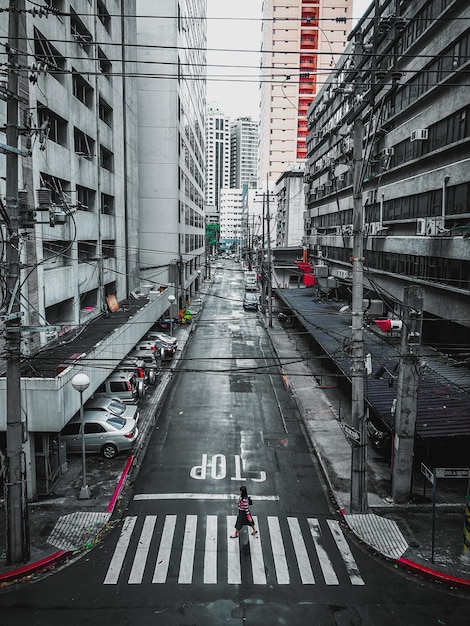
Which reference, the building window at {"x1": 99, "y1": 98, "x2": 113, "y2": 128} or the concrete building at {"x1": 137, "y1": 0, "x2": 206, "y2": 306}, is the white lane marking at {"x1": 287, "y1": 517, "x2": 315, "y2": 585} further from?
the concrete building at {"x1": 137, "y1": 0, "x2": 206, "y2": 306}

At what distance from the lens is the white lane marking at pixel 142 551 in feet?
40.5

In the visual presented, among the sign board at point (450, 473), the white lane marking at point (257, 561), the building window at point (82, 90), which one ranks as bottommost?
the white lane marking at point (257, 561)

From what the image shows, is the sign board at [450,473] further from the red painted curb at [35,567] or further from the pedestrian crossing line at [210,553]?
the red painted curb at [35,567]

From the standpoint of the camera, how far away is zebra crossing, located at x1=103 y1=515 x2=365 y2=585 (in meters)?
12.4

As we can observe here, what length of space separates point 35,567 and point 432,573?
32.1ft

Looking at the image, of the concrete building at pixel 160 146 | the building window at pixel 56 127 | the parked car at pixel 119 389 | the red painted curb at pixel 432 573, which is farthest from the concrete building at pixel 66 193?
the red painted curb at pixel 432 573

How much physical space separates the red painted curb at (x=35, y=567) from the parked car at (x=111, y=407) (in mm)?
8028

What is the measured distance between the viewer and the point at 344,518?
15188 mm

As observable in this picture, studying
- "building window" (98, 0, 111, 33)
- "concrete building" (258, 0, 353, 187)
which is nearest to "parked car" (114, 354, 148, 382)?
"building window" (98, 0, 111, 33)

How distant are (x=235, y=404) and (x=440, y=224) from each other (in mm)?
13294

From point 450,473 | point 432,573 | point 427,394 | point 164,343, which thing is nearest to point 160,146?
point 164,343

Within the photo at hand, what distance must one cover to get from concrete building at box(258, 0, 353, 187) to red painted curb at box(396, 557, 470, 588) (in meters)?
95.0

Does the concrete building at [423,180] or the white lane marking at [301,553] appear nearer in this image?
the white lane marking at [301,553]

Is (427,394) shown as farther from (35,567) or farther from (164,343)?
(164,343)
